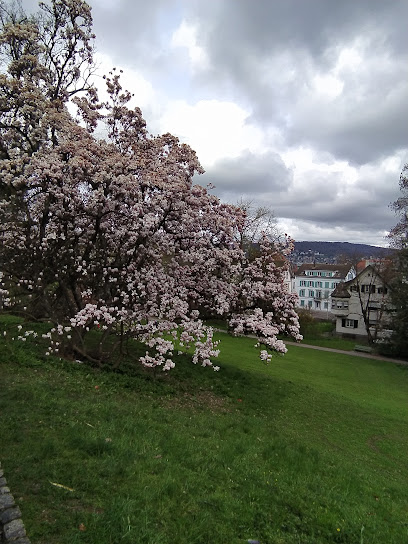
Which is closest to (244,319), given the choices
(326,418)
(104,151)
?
(326,418)

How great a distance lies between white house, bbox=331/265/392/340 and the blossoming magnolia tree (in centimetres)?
4503

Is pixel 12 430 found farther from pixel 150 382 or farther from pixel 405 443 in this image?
pixel 405 443

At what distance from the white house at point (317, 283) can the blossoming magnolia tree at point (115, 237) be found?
286ft

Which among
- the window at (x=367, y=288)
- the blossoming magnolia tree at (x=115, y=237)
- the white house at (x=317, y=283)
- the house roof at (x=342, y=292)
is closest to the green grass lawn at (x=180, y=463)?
the blossoming magnolia tree at (x=115, y=237)

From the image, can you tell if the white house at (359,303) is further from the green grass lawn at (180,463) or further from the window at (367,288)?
the green grass lawn at (180,463)

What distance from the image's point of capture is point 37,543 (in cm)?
425

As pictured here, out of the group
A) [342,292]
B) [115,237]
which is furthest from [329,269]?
[115,237]

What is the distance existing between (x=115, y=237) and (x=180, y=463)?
7934 mm

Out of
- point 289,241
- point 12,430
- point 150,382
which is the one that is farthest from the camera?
point 289,241

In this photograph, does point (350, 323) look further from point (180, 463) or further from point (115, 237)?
point (180, 463)

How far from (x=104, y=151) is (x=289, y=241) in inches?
301

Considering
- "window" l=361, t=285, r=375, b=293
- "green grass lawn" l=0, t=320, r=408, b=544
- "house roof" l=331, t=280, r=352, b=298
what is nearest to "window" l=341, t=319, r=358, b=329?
"house roof" l=331, t=280, r=352, b=298

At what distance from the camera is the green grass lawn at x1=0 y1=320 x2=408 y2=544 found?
16.9 ft

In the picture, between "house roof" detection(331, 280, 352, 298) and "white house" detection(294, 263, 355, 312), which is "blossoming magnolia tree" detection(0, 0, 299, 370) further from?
"white house" detection(294, 263, 355, 312)
